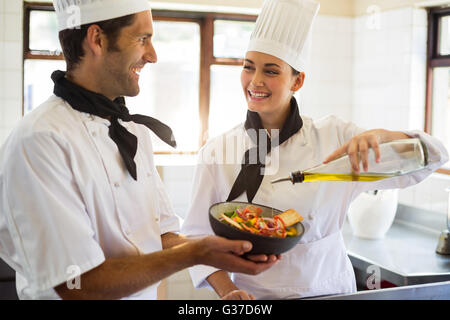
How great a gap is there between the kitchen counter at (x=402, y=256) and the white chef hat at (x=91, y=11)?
5.82 feet

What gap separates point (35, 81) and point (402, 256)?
2.66m

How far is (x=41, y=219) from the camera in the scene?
1037 mm

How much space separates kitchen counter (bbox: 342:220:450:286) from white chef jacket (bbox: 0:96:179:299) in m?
1.53

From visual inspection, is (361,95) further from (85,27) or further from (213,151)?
(85,27)

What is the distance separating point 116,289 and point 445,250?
2.11 metres

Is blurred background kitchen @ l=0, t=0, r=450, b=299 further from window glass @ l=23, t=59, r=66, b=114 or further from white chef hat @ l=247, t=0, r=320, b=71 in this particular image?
white chef hat @ l=247, t=0, r=320, b=71

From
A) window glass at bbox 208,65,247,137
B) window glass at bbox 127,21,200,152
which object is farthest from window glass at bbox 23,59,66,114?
window glass at bbox 208,65,247,137

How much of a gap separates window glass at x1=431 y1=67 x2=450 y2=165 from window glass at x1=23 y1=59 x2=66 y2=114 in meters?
2.57

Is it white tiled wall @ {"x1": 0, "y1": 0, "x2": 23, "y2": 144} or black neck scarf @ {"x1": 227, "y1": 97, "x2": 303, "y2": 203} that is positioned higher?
white tiled wall @ {"x1": 0, "y1": 0, "x2": 23, "y2": 144}

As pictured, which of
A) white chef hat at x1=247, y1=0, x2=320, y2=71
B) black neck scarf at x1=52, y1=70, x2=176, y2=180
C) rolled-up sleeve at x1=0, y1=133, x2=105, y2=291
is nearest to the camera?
rolled-up sleeve at x1=0, y1=133, x2=105, y2=291

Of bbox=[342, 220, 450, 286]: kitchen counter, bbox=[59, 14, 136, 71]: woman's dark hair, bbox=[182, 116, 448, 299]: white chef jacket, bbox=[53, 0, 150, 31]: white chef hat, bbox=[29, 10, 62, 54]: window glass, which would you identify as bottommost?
bbox=[342, 220, 450, 286]: kitchen counter

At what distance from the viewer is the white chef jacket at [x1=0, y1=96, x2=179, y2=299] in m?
1.04

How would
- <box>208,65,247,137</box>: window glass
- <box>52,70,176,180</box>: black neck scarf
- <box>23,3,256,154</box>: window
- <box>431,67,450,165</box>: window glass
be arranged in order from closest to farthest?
1. <box>52,70,176,180</box>: black neck scarf
2. <box>431,67,450,165</box>: window glass
3. <box>23,3,256,154</box>: window
4. <box>208,65,247,137</box>: window glass

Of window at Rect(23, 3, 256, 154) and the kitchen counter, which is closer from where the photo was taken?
the kitchen counter
